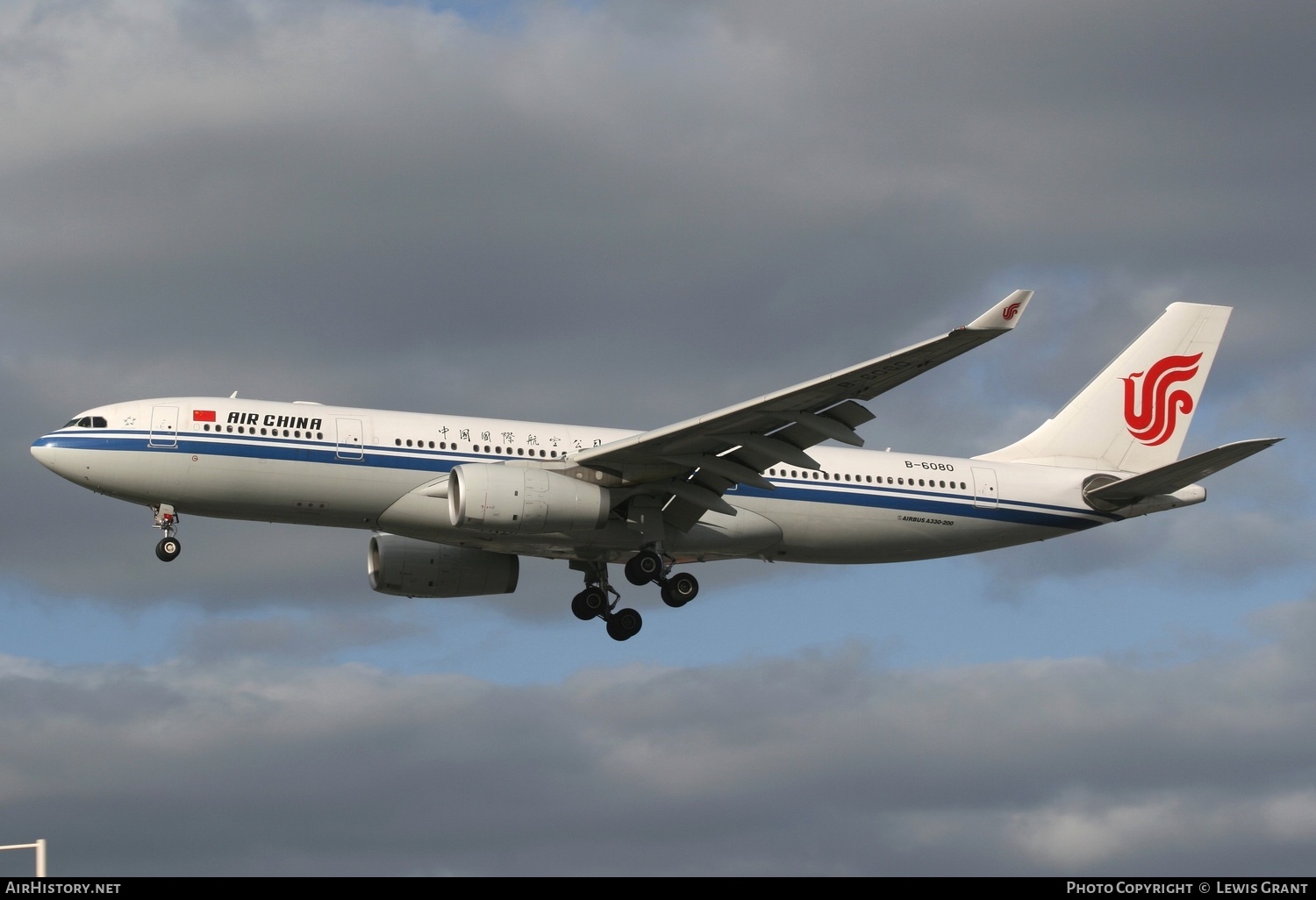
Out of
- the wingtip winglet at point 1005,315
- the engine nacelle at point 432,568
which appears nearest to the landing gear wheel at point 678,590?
the engine nacelle at point 432,568

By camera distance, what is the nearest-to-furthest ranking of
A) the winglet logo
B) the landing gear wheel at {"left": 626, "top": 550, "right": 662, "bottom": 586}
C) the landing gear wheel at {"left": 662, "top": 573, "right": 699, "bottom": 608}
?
the landing gear wheel at {"left": 626, "top": 550, "right": 662, "bottom": 586} < the landing gear wheel at {"left": 662, "top": 573, "right": 699, "bottom": 608} < the winglet logo

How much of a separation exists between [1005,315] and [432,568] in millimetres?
18281

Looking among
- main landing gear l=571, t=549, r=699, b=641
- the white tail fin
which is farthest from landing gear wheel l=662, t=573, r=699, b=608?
the white tail fin

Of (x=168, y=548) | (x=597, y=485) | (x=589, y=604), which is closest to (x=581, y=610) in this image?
(x=589, y=604)

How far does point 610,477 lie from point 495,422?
3301 mm

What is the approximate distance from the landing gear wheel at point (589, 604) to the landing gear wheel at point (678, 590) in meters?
2.35

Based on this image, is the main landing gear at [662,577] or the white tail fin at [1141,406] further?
the white tail fin at [1141,406]

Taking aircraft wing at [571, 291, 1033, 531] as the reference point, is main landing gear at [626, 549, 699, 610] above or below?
below

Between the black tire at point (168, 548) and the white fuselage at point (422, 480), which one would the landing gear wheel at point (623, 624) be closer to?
the white fuselage at point (422, 480)

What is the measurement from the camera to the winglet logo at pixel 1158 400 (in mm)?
49594

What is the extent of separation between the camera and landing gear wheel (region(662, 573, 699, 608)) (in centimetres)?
4341

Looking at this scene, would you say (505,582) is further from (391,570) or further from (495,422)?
(495,422)

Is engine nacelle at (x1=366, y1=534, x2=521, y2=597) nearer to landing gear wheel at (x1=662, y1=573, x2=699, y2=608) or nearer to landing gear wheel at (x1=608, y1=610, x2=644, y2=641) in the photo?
landing gear wheel at (x1=608, y1=610, x2=644, y2=641)

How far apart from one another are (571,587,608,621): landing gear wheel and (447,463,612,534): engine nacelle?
4.93m
